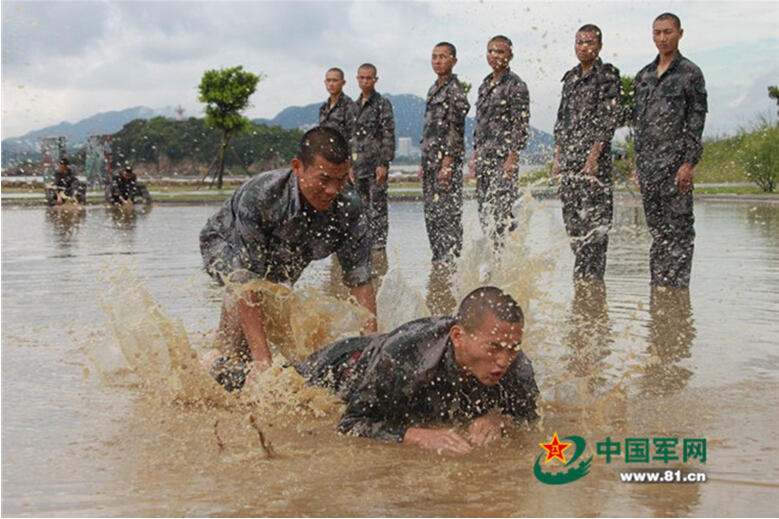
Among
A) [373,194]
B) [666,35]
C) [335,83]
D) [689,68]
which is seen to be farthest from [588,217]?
[335,83]

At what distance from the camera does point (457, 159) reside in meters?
11.4

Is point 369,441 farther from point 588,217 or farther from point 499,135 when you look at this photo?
point 499,135

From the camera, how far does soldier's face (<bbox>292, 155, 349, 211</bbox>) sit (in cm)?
512

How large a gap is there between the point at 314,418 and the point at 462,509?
1.48 metres

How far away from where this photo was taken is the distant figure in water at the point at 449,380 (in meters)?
4.29

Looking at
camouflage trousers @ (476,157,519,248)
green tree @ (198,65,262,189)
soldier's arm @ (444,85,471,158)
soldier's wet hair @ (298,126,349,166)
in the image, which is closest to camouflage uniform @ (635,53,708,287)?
camouflage trousers @ (476,157,519,248)

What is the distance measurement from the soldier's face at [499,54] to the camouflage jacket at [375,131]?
2847 mm

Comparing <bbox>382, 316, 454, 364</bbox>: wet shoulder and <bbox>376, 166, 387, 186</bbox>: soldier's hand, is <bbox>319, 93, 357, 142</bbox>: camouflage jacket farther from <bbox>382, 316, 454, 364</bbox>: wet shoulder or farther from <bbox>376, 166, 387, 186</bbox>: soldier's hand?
<bbox>382, 316, 454, 364</bbox>: wet shoulder

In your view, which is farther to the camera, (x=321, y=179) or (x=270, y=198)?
(x=270, y=198)

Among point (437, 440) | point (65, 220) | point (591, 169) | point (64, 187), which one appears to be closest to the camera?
point (437, 440)

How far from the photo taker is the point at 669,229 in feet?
29.3

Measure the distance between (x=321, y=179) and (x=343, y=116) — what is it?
800cm

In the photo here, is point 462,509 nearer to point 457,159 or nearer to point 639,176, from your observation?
point 639,176

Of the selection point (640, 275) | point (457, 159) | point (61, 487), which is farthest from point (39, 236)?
point (61, 487)
